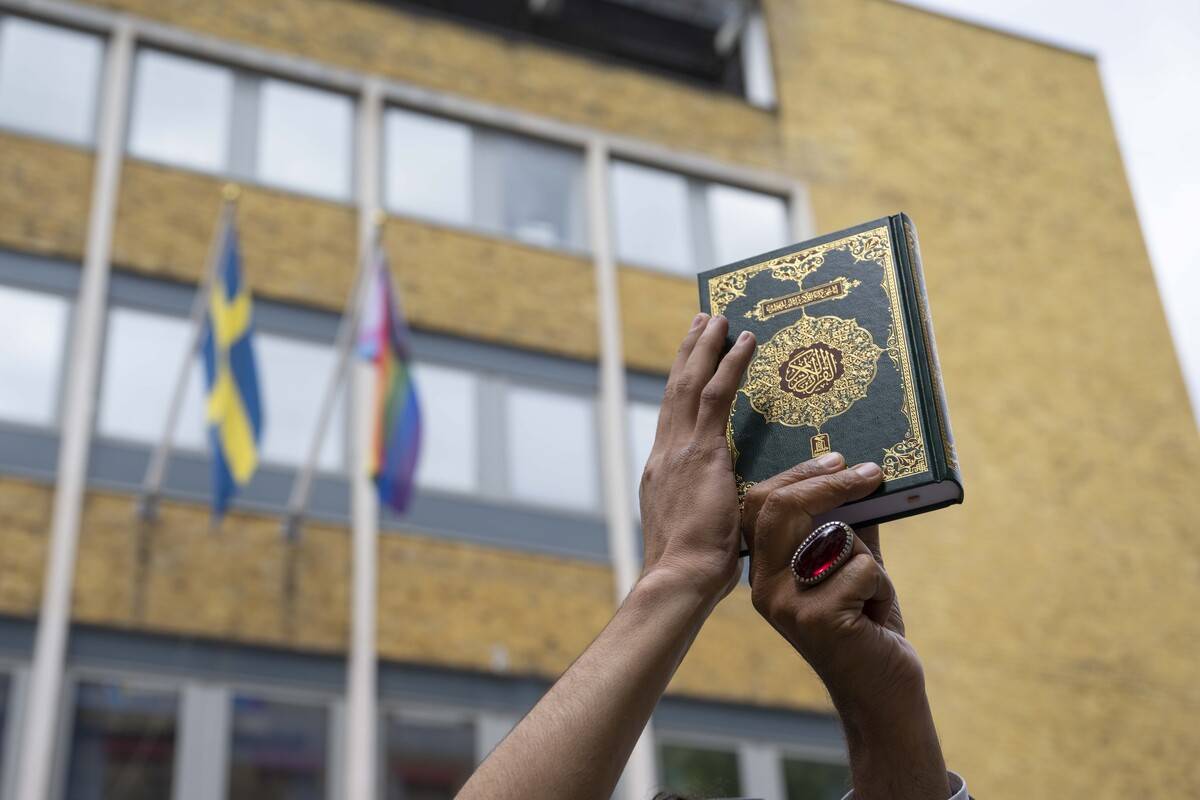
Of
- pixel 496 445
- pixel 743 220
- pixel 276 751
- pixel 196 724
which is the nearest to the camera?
pixel 196 724

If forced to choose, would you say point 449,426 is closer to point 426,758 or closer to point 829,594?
point 426,758

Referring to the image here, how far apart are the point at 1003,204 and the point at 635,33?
5381 millimetres

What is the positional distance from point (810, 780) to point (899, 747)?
44.4ft

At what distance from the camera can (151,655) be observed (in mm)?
12828

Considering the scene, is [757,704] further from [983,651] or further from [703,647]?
[983,651]

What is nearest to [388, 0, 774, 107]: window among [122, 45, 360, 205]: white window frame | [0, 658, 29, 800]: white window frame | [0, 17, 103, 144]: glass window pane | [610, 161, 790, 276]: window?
[610, 161, 790, 276]: window

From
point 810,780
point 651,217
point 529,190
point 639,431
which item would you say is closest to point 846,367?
point 810,780

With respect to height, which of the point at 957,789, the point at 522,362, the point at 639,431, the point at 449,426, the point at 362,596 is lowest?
the point at 957,789

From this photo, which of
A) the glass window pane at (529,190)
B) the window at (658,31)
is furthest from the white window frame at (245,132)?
the window at (658,31)

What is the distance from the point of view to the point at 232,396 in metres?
12.2

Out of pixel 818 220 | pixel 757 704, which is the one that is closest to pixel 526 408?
pixel 757 704

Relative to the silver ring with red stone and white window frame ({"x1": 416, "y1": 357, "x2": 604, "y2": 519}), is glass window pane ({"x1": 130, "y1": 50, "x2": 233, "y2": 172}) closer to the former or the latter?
white window frame ({"x1": 416, "y1": 357, "x2": 604, "y2": 519})

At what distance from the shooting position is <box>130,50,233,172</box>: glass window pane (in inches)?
610

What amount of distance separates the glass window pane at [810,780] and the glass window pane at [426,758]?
3254mm
